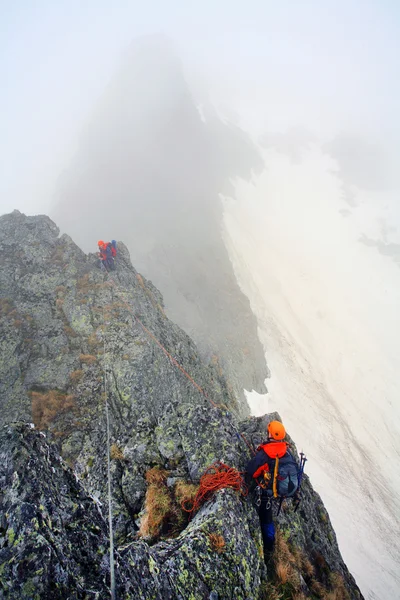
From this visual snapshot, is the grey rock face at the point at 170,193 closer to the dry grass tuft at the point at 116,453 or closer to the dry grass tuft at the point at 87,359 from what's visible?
the dry grass tuft at the point at 87,359

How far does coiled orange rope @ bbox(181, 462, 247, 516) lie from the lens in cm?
770

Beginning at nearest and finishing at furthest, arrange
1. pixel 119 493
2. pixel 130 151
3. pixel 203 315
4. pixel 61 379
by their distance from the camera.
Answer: pixel 119 493, pixel 61 379, pixel 203 315, pixel 130 151

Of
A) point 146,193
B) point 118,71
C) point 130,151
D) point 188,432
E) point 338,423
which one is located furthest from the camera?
point 118,71

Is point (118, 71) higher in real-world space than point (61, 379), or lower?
higher

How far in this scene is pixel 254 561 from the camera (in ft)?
22.8

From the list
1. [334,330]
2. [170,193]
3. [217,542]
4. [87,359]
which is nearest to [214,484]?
[217,542]

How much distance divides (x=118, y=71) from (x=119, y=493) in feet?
364

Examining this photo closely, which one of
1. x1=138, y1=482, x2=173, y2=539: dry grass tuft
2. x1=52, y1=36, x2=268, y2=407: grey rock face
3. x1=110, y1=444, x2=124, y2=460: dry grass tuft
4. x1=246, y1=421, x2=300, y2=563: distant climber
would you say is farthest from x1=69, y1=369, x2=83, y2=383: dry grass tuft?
x1=52, y1=36, x2=268, y2=407: grey rock face

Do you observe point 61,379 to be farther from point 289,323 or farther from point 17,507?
point 289,323

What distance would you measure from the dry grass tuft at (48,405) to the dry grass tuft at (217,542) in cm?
1073

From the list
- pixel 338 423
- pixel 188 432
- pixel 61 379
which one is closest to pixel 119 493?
pixel 188 432

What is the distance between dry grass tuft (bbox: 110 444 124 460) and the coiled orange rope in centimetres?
293

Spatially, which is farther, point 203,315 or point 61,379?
point 203,315

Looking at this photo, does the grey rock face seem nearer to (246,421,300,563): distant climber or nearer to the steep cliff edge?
the steep cliff edge
